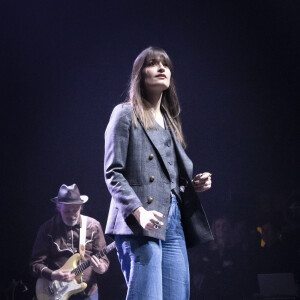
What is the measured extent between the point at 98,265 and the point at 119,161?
3.02m

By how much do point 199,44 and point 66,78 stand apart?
5.67ft

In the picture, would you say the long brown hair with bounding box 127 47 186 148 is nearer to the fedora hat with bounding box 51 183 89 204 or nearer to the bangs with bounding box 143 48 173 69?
the bangs with bounding box 143 48 173 69

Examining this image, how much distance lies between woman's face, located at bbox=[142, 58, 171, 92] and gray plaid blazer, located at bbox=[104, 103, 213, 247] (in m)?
0.16

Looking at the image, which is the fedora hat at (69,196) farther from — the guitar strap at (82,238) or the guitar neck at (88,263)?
the guitar neck at (88,263)

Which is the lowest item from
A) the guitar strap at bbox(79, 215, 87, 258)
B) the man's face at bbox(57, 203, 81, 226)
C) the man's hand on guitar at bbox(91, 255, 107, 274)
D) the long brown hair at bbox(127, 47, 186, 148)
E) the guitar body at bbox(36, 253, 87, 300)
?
the guitar body at bbox(36, 253, 87, 300)

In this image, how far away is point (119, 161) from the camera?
137 cm

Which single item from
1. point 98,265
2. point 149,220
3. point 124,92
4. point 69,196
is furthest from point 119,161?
point 124,92

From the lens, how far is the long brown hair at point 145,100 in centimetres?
154

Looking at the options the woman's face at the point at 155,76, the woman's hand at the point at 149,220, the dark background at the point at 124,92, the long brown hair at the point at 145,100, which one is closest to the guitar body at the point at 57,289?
the dark background at the point at 124,92

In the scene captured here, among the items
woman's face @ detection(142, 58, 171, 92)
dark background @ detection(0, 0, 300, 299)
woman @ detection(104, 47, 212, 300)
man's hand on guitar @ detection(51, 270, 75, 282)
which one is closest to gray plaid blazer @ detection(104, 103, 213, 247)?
woman @ detection(104, 47, 212, 300)

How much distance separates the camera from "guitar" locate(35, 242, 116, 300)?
13.1 ft

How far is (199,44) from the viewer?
5113 mm

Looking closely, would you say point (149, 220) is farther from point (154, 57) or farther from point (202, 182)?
point (154, 57)

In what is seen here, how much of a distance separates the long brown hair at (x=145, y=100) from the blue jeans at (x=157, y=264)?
315 mm
